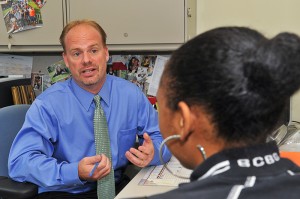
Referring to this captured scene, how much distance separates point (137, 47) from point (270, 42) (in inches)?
49.8

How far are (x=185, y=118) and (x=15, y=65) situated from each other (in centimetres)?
190

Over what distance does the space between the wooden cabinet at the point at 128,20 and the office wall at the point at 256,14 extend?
0.40 metres

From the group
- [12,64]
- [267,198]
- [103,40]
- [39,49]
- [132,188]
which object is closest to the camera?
[267,198]

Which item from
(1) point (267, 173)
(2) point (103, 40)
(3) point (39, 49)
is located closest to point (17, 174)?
(2) point (103, 40)

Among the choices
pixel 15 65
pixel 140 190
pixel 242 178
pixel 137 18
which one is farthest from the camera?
pixel 15 65

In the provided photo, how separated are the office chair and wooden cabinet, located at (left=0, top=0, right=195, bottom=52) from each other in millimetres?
480

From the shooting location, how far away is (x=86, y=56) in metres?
1.55

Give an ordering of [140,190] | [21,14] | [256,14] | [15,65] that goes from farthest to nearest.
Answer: [15,65], [256,14], [21,14], [140,190]

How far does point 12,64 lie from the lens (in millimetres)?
2279

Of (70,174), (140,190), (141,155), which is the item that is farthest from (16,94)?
(140,190)

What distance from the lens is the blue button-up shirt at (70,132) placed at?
132cm

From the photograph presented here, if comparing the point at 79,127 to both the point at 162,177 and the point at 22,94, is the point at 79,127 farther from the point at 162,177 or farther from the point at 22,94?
the point at 22,94

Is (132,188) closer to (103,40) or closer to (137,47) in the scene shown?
(103,40)

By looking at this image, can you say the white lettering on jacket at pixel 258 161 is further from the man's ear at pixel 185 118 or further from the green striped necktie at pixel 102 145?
the green striped necktie at pixel 102 145
